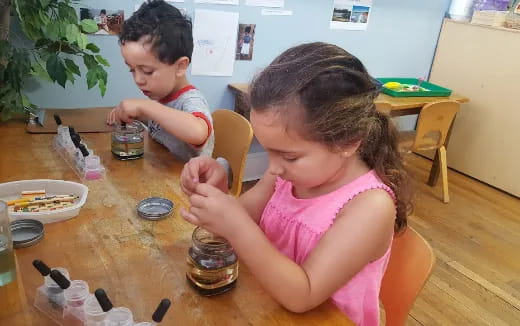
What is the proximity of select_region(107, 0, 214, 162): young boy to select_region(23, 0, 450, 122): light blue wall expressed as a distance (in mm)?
723

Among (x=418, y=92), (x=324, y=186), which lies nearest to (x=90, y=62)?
(x=324, y=186)

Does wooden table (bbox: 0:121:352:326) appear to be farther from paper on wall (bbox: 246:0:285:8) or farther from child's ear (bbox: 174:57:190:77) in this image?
paper on wall (bbox: 246:0:285:8)

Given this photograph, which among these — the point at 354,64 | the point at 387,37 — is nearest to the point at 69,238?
the point at 354,64

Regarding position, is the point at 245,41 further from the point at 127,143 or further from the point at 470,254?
the point at 470,254

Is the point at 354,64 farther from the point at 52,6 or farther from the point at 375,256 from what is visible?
the point at 52,6

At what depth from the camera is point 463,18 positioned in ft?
10.6

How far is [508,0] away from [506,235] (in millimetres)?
1647

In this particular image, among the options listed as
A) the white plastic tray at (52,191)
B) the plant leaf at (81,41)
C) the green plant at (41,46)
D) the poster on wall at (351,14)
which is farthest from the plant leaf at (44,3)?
the poster on wall at (351,14)

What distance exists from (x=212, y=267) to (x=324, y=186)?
29 centimetres

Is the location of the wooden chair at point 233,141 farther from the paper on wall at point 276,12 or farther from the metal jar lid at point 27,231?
the paper on wall at point 276,12

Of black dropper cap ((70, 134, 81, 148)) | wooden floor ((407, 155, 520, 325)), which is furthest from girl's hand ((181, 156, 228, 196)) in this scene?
wooden floor ((407, 155, 520, 325))

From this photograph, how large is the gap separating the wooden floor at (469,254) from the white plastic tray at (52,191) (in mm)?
952

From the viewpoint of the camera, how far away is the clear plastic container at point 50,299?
71 cm

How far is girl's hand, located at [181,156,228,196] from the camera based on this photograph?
0.95 metres
